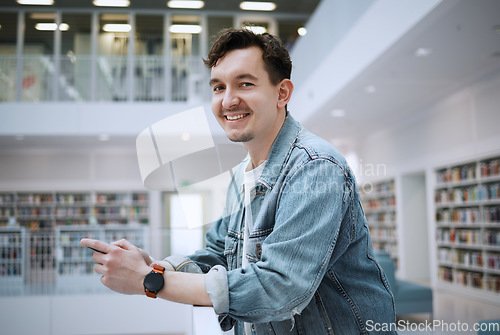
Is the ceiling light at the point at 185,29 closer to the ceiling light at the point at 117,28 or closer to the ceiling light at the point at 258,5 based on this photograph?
the ceiling light at the point at 117,28

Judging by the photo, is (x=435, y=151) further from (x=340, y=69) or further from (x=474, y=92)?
(x=340, y=69)

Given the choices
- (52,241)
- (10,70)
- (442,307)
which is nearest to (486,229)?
(442,307)

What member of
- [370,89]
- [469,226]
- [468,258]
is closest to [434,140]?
[469,226]

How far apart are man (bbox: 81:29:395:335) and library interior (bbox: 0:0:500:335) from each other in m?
0.17

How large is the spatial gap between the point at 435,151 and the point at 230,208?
6.53 metres

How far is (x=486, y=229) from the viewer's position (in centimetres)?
600

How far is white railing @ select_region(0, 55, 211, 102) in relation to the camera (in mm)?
9523

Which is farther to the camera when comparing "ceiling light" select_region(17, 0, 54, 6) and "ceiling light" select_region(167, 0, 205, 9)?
"ceiling light" select_region(167, 0, 205, 9)

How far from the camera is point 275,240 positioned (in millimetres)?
691

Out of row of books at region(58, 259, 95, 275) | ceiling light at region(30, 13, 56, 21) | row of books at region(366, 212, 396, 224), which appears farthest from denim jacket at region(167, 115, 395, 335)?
ceiling light at region(30, 13, 56, 21)

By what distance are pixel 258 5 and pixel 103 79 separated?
4087 millimetres

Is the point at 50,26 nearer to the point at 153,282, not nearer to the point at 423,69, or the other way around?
the point at 423,69

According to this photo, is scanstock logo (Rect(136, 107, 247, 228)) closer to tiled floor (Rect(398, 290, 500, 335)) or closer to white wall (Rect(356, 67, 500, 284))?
tiled floor (Rect(398, 290, 500, 335))

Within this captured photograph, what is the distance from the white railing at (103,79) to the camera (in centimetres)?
952
